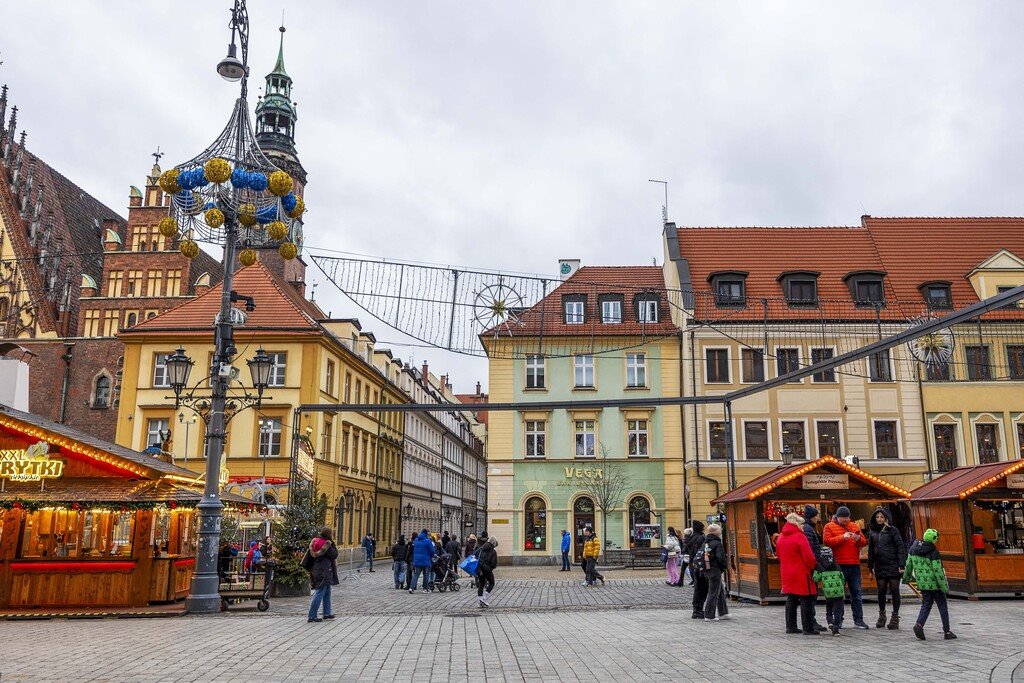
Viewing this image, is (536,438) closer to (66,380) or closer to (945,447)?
(945,447)

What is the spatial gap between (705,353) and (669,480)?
19.0 ft

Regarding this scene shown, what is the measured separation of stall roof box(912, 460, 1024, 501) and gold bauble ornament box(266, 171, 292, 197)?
15558mm

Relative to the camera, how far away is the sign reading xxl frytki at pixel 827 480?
1861cm

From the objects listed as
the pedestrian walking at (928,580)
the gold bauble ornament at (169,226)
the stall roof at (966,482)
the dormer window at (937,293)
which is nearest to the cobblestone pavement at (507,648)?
the pedestrian walking at (928,580)

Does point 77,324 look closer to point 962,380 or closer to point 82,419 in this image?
point 82,419

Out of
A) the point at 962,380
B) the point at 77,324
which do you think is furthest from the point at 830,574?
the point at 77,324

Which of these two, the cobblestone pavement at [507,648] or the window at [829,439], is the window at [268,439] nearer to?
the cobblestone pavement at [507,648]

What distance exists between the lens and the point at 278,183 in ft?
53.0

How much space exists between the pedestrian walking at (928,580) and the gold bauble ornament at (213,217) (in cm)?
1250

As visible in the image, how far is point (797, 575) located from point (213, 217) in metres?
11.3

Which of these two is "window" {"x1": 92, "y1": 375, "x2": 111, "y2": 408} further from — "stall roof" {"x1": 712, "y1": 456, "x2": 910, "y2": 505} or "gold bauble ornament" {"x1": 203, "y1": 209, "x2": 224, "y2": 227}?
"stall roof" {"x1": 712, "y1": 456, "x2": 910, "y2": 505}

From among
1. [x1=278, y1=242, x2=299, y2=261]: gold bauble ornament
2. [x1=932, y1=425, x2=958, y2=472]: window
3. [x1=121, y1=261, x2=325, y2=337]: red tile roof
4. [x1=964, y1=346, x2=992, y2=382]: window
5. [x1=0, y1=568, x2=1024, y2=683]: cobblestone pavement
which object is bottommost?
[x1=0, y1=568, x2=1024, y2=683]: cobblestone pavement

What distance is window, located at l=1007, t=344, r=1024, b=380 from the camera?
3660 centimetres

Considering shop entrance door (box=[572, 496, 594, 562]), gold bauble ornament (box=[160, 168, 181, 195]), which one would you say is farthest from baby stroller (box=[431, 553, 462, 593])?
shop entrance door (box=[572, 496, 594, 562])
